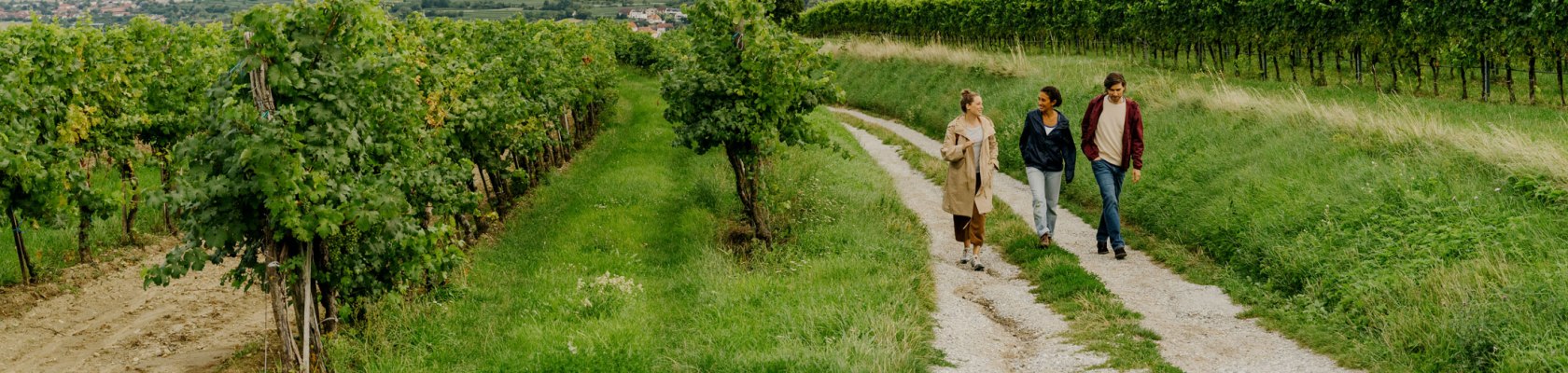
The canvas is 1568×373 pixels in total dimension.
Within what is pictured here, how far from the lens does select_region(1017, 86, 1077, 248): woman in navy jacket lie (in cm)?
1128

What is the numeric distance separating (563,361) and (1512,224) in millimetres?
7504

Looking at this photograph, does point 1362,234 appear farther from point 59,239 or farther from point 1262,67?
point 1262,67

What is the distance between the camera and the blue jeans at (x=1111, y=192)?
11062mm

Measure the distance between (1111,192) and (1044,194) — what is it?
37.0 inches

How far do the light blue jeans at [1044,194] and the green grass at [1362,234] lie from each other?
110 centimetres

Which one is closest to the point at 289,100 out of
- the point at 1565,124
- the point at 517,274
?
the point at 517,274

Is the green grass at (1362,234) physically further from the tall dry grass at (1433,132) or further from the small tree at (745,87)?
the small tree at (745,87)

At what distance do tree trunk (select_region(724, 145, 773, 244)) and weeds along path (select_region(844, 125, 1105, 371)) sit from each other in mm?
1972

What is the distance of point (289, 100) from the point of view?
26.9ft

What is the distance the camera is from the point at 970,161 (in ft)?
36.2

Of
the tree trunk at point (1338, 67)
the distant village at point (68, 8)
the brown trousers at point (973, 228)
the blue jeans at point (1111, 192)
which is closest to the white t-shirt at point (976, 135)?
the brown trousers at point (973, 228)

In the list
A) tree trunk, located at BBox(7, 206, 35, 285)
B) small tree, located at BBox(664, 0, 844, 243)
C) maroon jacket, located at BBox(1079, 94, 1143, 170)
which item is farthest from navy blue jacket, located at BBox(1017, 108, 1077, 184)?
tree trunk, located at BBox(7, 206, 35, 285)

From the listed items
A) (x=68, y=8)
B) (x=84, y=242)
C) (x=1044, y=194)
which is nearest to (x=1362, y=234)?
(x=1044, y=194)

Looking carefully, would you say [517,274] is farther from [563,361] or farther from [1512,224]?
[1512,224]
